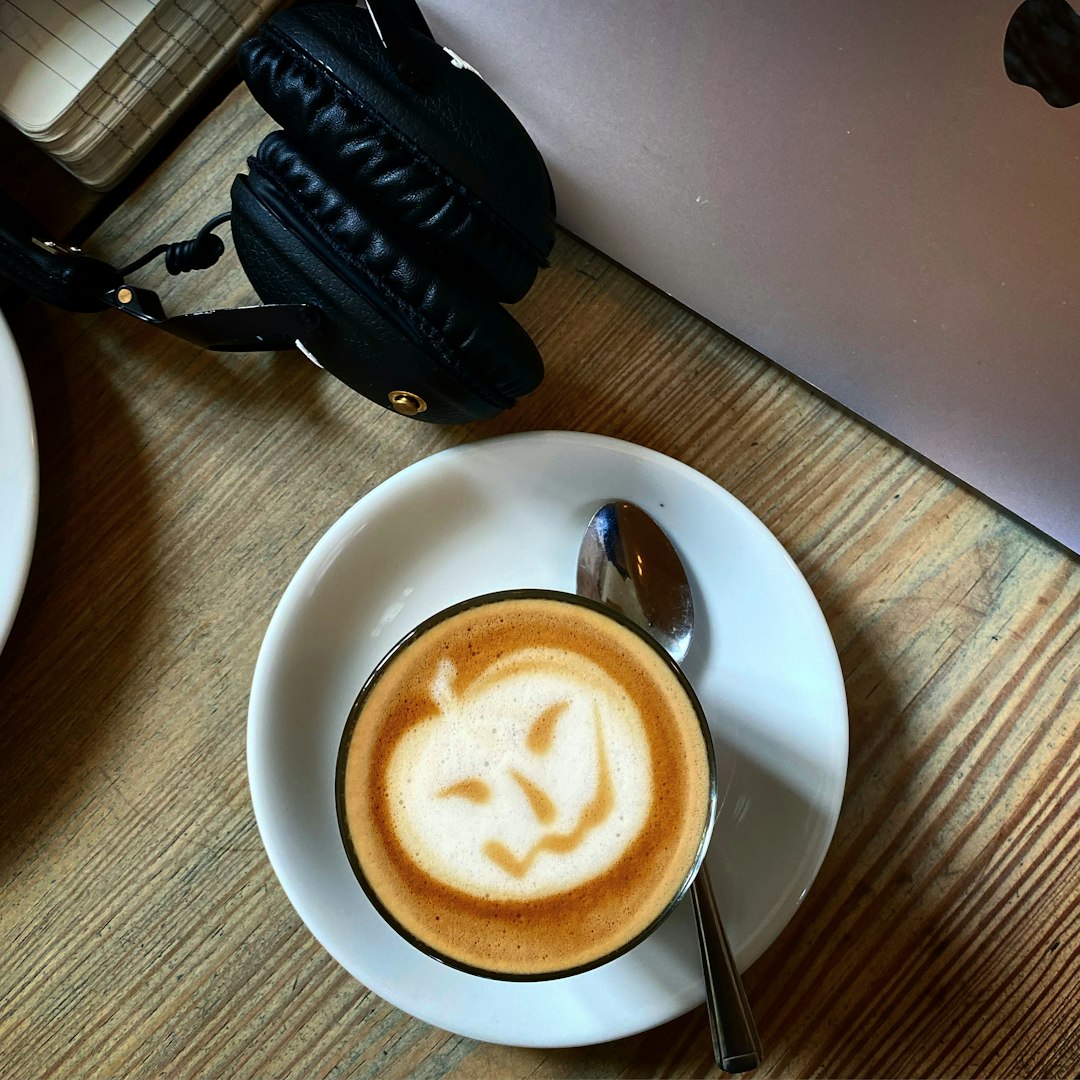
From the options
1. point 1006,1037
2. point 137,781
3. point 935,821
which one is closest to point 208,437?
point 137,781

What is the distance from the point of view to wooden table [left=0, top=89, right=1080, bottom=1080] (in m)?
0.67

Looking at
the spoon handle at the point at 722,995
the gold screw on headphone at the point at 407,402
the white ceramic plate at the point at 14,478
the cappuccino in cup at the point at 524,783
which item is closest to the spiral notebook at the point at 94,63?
the white ceramic plate at the point at 14,478

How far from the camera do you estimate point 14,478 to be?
2.13ft

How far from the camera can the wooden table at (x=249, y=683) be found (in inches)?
26.4

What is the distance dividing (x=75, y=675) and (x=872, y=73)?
0.67m

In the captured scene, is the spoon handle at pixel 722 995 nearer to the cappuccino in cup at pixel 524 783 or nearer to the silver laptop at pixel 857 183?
the cappuccino in cup at pixel 524 783

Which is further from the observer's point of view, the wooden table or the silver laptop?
the wooden table

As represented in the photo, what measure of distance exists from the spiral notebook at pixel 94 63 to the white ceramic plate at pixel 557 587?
36 cm

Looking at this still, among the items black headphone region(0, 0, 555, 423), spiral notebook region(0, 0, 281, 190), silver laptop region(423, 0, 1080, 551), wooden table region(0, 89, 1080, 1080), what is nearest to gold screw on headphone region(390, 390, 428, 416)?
black headphone region(0, 0, 555, 423)

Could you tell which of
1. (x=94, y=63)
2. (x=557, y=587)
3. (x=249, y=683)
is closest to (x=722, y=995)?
(x=557, y=587)

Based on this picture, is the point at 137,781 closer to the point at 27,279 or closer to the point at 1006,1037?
the point at 27,279

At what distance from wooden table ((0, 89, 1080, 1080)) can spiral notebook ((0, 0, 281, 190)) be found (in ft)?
0.16

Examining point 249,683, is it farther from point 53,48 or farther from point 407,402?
point 53,48

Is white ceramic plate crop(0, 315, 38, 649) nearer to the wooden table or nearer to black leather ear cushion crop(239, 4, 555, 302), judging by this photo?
the wooden table
